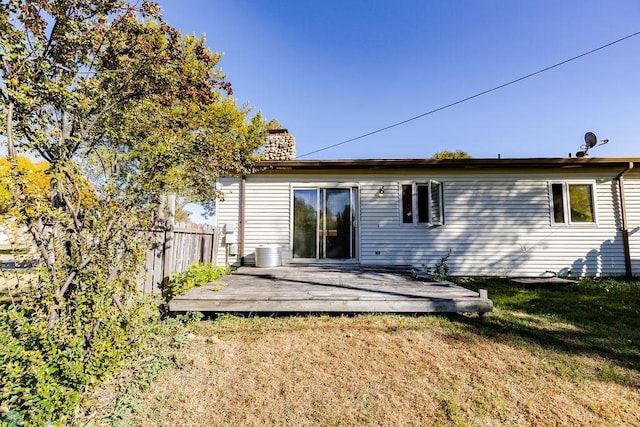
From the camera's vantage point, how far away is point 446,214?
7.52 meters

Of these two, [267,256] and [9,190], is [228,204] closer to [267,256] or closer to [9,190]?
[267,256]

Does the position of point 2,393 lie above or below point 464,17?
below

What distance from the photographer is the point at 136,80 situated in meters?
3.44

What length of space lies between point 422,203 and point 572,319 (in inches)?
163

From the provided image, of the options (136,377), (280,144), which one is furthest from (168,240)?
(280,144)

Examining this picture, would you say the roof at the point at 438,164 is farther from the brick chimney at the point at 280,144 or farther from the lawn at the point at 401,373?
the lawn at the point at 401,373

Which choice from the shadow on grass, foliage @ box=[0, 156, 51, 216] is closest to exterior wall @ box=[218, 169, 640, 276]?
the shadow on grass

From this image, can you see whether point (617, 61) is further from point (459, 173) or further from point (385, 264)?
point (385, 264)

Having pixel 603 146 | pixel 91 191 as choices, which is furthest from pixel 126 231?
pixel 603 146

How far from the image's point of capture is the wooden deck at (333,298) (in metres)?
3.70

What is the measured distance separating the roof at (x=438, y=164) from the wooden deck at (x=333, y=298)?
341cm

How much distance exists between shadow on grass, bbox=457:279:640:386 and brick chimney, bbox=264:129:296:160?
5791 millimetres

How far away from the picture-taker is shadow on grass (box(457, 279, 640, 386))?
3.10 meters

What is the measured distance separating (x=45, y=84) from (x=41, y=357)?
1921 millimetres
